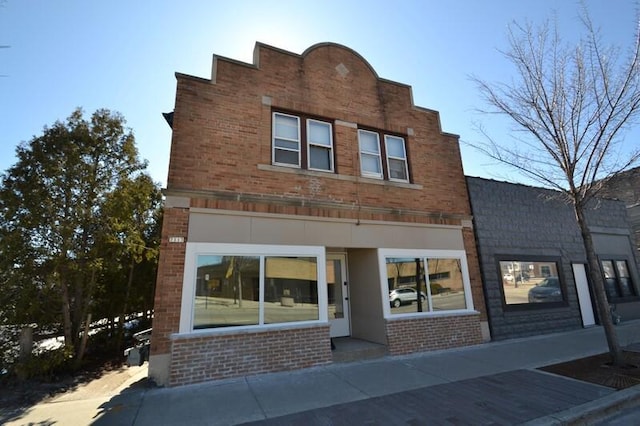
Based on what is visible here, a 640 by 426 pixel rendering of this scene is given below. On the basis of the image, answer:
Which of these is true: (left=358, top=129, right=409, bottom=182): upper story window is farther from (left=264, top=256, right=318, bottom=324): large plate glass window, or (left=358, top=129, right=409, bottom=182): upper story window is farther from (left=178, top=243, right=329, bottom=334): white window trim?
(left=264, top=256, right=318, bottom=324): large plate glass window

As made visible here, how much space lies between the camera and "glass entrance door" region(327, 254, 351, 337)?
30.0ft

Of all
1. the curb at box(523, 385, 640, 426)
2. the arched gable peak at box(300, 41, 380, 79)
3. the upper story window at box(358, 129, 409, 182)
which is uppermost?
the arched gable peak at box(300, 41, 380, 79)

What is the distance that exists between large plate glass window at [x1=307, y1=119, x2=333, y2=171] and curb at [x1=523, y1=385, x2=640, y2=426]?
21.6 ft

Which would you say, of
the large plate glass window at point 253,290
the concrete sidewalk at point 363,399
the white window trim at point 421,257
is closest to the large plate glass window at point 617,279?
the white window trim at point 421,257

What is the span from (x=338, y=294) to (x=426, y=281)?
2531 mm

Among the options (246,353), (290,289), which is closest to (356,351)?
(290,289)

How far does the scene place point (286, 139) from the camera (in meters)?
8.37

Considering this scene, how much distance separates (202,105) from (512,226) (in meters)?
10.5

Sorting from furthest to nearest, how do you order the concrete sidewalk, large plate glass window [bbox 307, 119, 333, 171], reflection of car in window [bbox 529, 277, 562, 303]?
reflection of car in window [bbox 529, 277, 562, 303], large plate glass window [bbox 307, 119, 333, 171], the concrete sidewalk

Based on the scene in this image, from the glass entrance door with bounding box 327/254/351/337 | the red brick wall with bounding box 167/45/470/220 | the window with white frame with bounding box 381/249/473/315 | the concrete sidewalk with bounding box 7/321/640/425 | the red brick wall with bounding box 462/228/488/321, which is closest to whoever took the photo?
the concrete sidewalk with bounding box 7/321/640/425

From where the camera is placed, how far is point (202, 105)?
7.55 m

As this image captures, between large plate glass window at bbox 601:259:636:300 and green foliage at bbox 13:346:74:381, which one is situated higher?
large plate glass window at bbox 601:259:636:300

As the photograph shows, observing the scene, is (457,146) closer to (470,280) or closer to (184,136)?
(470,280)

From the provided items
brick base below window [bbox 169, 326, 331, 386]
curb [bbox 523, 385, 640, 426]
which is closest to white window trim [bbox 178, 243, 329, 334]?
brick base below window [bbox 169, 326, 331, 386]
